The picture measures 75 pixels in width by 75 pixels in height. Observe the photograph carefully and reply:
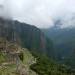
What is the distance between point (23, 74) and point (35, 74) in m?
23.2

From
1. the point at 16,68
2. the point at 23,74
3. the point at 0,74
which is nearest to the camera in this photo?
the point at 0,74

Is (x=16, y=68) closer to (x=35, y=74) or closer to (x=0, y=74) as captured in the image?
(x=35, y=74)

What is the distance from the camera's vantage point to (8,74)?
531 ft

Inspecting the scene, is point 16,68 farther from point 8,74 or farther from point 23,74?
point 8,74

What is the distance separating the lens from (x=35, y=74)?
196m

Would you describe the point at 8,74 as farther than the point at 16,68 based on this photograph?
No

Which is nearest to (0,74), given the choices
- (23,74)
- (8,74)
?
(8,74)

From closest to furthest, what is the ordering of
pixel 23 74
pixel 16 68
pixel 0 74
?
1. pixel 0 74
2. pixel 23 74
3. pixel 16 68

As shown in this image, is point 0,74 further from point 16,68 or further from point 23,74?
point 16,68

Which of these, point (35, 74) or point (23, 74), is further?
point (35, 74)

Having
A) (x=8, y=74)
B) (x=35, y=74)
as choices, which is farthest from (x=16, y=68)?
(x=8, y=74)

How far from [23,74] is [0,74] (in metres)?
21.3

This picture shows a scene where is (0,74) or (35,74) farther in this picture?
(35,74)

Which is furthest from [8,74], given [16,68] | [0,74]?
[16,68]
